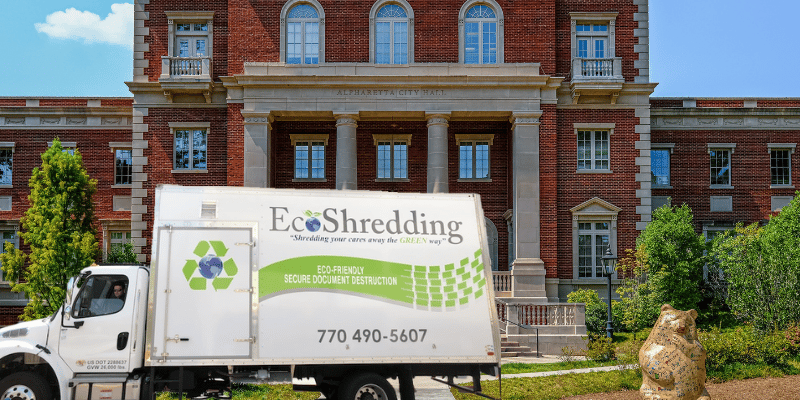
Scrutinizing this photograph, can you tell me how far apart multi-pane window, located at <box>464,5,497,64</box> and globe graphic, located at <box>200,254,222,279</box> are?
19.7 metres

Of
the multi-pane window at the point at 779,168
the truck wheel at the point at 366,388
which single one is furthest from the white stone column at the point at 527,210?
the truck wheel at the point at 366,388

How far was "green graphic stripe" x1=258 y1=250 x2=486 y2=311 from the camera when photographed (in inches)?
452

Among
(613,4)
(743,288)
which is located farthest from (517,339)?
(613,4)

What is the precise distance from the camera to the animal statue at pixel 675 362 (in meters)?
10.3

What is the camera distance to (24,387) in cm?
1125

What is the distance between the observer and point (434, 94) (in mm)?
28062

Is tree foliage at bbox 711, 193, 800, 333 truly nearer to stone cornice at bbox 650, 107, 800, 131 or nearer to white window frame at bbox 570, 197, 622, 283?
white window frame at bbox 570, 197, 622, 283

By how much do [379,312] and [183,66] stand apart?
2080 centimetres

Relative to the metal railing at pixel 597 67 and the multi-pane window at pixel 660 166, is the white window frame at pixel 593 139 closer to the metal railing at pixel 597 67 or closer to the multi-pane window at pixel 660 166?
the metal railing at pixel 597 67

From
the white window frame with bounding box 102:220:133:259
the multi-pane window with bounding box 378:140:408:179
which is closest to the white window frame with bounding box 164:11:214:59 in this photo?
the white window frame with bounding box 102:220:133:259

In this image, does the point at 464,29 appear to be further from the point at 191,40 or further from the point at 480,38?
the point at 191,40

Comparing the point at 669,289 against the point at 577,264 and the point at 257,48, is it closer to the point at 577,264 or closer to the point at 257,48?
the point at 577,264

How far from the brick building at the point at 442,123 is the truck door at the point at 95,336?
1624cm

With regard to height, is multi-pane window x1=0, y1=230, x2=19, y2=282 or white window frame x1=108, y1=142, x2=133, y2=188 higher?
white window frame x1=108, y1=142, x2=133, y2=188
